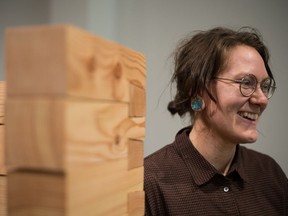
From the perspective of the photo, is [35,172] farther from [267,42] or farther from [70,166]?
[267,42]

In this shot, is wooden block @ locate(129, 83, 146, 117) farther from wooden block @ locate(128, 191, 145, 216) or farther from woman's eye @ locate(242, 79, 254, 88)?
woman's eye @ locate(242, 79, 254, 88)

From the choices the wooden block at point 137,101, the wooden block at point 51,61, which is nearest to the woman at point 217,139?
the wooden block at point 137,101

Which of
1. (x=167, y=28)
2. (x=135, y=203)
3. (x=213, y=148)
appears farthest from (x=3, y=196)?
(x=167, y=28)

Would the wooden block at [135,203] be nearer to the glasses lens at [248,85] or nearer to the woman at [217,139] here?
the woman at [217,139]

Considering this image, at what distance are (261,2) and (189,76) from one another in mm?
752

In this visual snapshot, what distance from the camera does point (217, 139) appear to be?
1249mm

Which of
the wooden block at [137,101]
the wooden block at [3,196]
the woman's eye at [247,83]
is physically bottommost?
the wooden block at [3,196]

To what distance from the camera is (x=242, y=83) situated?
3.84ft

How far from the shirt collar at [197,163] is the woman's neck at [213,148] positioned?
0.12 ft

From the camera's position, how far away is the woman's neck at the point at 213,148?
→ 1.25m

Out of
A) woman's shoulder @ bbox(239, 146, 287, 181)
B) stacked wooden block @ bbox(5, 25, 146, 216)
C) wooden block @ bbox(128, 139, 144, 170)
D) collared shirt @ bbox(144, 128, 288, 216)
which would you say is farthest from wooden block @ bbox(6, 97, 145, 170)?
woman's shoulder @ bbox(239, 146, 287, 181)

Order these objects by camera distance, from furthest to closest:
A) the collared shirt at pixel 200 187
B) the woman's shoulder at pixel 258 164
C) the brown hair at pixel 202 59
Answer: the woman's shoulder at pixel 258 164 < the brown hair at pixel 202 59 < the collared shirt at pixel 200 187

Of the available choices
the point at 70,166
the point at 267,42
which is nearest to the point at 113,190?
the point at 70,166

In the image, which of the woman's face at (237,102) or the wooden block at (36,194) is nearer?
the wooden block at (36,194)
